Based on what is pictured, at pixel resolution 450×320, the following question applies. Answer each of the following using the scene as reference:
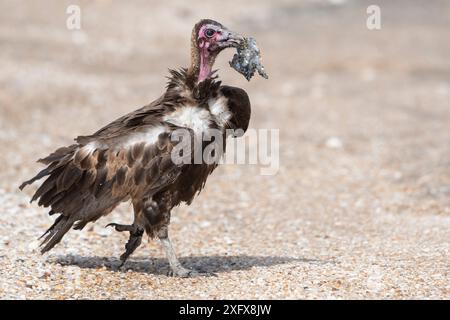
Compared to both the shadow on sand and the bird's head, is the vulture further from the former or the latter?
the shadow on sand

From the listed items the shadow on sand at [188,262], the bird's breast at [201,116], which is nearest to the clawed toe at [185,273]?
the shadow on sand at [188,262]

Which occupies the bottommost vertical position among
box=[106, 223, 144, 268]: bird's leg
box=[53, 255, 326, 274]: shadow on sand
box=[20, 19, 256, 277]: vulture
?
box=[53, 255, 326, 274]: shadow on sand

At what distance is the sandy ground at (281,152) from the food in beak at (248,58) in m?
1.85

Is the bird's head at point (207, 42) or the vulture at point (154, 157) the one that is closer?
the vulture at point (154, 157)

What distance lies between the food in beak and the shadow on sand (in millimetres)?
1895

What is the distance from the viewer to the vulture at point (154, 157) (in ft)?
22.7

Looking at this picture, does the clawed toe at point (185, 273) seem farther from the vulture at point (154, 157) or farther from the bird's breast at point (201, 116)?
the bird's breast at point (201, 116)

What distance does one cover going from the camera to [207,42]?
7309 mm

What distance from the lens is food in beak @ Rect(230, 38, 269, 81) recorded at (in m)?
7.26

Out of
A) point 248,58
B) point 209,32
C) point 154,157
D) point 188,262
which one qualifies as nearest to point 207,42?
point 209,32

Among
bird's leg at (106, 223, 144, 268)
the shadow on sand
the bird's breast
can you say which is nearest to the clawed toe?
the shadow on sand

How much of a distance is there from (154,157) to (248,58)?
1.27 meters

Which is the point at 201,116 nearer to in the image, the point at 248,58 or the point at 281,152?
the point at 248,58
